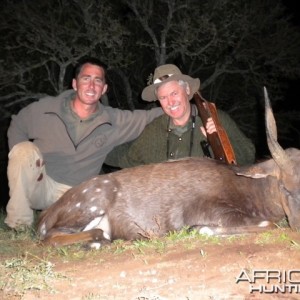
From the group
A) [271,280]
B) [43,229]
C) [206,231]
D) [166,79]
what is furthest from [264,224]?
[166,79]

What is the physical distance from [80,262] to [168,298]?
1105 millimetres

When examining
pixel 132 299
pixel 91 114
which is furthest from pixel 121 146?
pixel 132 299

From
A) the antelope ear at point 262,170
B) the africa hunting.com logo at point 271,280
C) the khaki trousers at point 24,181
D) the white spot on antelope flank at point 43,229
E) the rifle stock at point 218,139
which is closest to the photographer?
the africa hunting.com logo at point 271,280

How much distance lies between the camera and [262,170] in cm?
443

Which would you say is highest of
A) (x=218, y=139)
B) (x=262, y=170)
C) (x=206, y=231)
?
(x=218, y=139)

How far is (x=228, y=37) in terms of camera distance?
45.9 feet

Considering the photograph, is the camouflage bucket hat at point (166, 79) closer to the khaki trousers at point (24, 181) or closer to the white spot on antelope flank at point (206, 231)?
the khaki trousers at point (24, 181)

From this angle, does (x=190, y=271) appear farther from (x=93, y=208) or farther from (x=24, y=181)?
(x=24, y=181)

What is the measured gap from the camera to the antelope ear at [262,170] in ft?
14.3

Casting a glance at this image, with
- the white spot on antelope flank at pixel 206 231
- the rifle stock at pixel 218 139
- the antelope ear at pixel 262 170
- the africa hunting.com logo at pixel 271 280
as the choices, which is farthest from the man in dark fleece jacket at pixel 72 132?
the africa hunting.com logo at pixel 271 280

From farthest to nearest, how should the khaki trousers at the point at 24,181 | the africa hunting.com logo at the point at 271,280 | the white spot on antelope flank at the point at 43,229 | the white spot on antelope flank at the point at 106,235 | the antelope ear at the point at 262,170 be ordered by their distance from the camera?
the khaki trousers at the point at 24,181 < the white spot on antelope flank at the point at 43,229 < the white spot on antelope flank at the point at 106,235 < the antelope ear at the point at 262,170 < the africa hunting.com logo at the point at 271,280

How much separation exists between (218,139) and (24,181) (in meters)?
2.03

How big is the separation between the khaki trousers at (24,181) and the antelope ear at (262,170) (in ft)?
7.07

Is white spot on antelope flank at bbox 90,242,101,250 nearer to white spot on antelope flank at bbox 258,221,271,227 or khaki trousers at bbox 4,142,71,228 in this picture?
white spot on antelope flank at bbox 258,221,271,227
